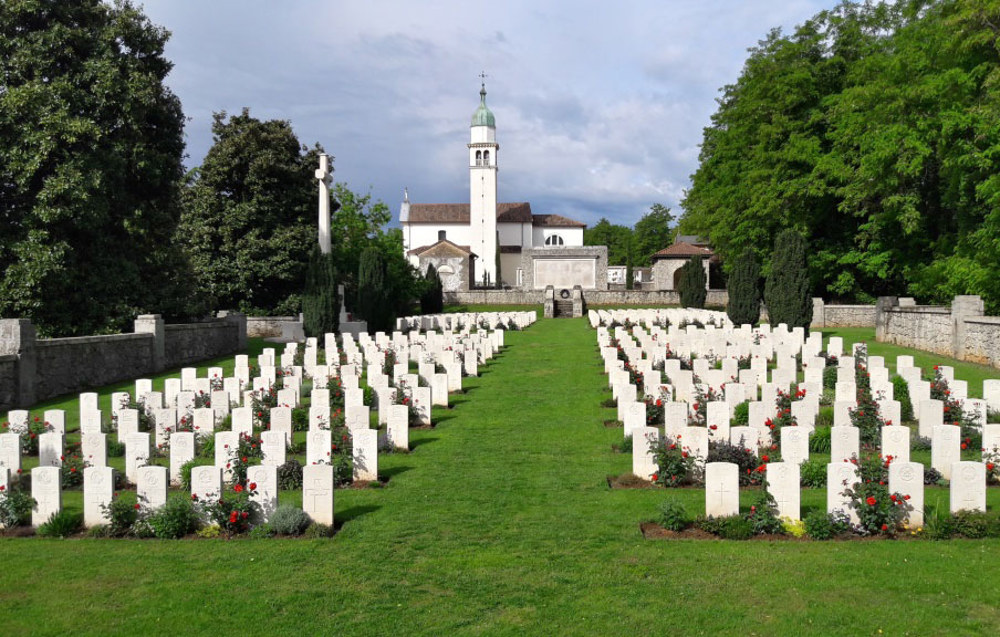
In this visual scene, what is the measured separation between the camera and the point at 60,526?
758 cm

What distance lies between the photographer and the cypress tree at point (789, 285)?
24891mm

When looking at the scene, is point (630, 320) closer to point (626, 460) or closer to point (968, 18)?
point (968, 18)

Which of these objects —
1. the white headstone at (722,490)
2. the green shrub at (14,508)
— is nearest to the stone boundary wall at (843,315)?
the white headstone at (722,490)

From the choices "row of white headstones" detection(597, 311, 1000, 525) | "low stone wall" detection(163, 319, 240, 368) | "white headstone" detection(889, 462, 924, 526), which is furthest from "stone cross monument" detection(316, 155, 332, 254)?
"white headstone" detection(889, 462, 924, 526)

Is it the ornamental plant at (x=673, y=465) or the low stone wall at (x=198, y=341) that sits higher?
the low stone wall at (x=198, y=341)

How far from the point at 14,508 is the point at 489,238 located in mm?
69141

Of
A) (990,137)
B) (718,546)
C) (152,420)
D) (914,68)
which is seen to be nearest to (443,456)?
(718,546)

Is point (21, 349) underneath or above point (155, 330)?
underneath

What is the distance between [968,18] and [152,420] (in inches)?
900

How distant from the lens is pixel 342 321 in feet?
105

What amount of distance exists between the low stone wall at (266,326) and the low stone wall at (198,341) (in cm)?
574

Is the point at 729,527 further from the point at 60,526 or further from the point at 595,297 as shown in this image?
the point at 595,297

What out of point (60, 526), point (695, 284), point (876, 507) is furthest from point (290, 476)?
point (695, 284)

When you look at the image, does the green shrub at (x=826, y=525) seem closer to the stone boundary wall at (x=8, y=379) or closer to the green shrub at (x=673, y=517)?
the green shrub at (x=673, y=517)
